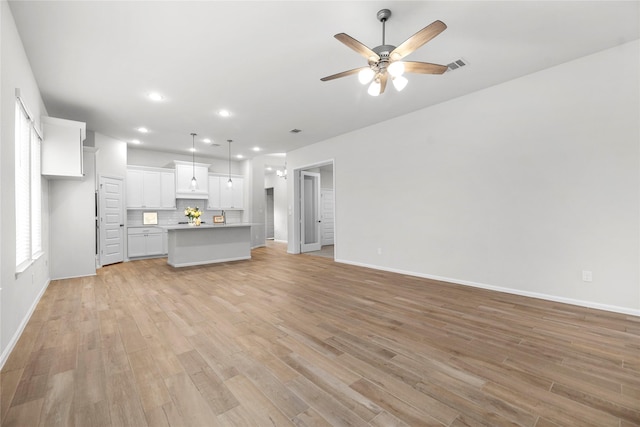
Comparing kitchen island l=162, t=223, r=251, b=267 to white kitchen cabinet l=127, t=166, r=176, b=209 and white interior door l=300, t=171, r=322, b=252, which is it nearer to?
white kitchen cabinet l=127, t=166, r=176, b=209

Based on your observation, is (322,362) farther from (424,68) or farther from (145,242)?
(145,242)

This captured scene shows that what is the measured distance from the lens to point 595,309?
10.4 ft

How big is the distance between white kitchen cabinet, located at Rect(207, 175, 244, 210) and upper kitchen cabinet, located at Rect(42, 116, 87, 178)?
13.7 ft

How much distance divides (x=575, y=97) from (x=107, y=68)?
5769 millimetres

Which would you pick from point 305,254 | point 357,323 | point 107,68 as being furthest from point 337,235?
point 107,68

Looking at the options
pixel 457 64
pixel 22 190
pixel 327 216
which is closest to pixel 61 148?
pixel 22 190

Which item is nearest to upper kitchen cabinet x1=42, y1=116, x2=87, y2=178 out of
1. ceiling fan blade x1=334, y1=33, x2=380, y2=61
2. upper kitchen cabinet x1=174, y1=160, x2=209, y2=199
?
upper kitchen cabinet x1=174, y1=160, x2=209, y2=199

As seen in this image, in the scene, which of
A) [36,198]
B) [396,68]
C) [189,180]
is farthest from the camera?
[189,180]

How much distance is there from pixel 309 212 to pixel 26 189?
5947 mm

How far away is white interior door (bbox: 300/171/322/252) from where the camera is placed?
26.1 ft

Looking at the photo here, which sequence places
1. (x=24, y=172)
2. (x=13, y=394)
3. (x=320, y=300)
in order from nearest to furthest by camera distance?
(x=13, y=394) → (x=24, y=172) → (x=320, y=300)

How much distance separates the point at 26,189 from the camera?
324 cm

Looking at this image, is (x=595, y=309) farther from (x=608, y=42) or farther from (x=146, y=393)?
(x=146, y=393)

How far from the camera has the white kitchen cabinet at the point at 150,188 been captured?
713 cm
